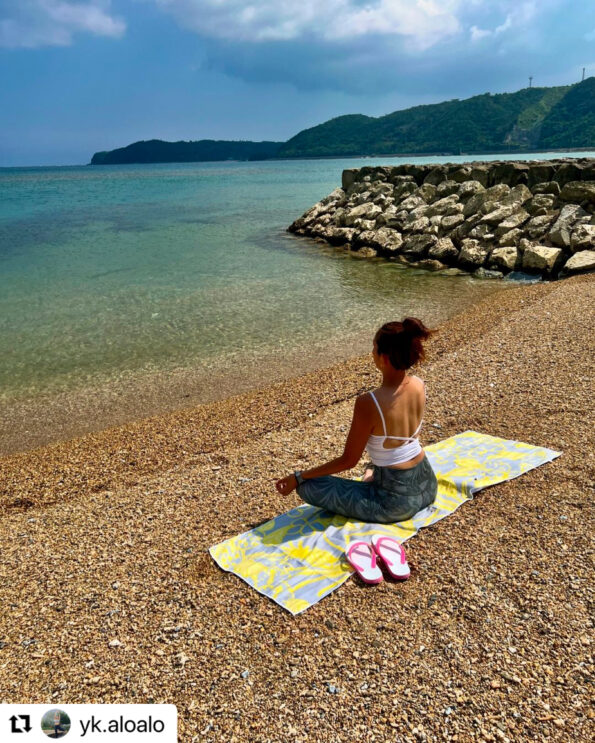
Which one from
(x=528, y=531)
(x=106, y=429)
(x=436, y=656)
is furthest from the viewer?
(x=106, y=429)

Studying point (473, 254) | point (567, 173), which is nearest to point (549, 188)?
point (567, 173)

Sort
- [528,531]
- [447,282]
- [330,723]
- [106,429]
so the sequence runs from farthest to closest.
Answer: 1. [447,282]
2. [106,429]
3. [528,531]
4. [330,723]

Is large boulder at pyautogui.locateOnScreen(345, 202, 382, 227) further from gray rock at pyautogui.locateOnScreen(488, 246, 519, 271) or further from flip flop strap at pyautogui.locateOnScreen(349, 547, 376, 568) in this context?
flip flop strap at pyautogui.locateOnScreen(349, 547, 376, 568)

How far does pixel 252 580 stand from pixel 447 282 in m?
14.2

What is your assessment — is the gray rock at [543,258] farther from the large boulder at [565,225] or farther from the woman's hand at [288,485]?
the woman's hand at [288,485]

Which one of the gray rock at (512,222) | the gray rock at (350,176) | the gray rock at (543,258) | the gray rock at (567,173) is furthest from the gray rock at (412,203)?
the gray rock at (543,258)

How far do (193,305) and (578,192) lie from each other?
1263 centimetres

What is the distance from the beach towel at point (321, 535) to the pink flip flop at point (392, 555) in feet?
0.59

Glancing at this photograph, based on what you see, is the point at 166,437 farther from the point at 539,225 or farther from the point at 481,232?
the point at 539,225

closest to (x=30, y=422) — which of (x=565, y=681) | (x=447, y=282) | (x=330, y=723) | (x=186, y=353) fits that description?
(x=186, y=353)

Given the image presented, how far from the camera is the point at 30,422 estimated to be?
8531 mm

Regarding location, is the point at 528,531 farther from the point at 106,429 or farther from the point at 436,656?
the point at 106,429

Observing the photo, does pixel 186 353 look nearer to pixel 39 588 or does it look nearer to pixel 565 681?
pixel 39 588

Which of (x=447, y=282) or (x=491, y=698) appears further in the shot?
(x=447, y=282)
